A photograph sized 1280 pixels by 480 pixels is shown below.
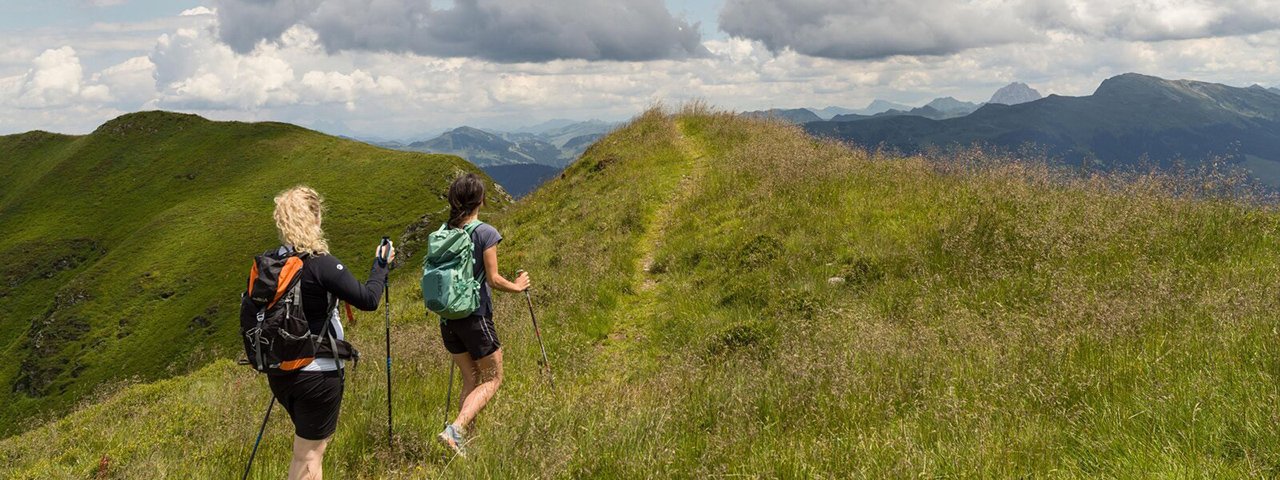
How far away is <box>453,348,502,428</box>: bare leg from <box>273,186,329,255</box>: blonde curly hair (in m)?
1.80

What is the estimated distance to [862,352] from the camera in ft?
19.0

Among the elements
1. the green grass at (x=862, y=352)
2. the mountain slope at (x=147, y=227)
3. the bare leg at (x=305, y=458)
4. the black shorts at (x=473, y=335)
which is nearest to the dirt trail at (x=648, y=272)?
the green grass at (x=862, y=352)

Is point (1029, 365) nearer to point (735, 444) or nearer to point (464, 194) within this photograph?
point (735, 444)

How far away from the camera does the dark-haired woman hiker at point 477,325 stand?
5387mm

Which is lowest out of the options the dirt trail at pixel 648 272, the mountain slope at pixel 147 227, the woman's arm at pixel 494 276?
the mountain slope at pixel 147 227

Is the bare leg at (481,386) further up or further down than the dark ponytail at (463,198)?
further down

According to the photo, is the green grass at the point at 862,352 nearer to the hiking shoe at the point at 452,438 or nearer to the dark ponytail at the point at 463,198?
the hiking shoe at the point at 452,438

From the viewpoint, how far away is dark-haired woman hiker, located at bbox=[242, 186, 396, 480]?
4.24m

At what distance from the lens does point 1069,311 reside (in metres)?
5.57

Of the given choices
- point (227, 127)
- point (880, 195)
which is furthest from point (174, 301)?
point (880, 195)

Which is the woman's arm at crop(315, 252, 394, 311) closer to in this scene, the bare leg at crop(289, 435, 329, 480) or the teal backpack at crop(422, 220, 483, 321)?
the teal backpack at crop(422, 220, 483, 321)

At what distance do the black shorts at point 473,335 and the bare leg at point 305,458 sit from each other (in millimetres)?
1379

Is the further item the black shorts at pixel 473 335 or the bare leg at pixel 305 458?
the black shorts at pixel 473 335

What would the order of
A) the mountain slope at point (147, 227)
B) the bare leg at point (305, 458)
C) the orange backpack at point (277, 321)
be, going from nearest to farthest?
the orange backpack at point (277, 321) < the bare leg at point (305, 458) < the mountain slope at point (147, 227)
